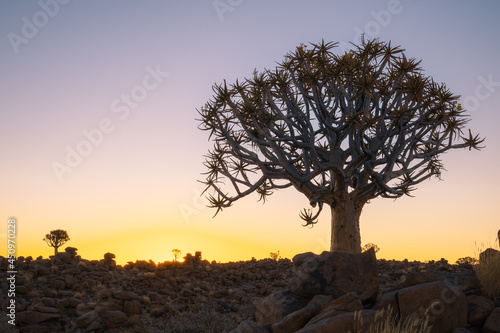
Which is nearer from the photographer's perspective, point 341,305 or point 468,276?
point 341,305

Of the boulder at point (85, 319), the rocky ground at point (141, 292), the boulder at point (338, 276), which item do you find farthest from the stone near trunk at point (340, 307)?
the boulder at point (85, 319)

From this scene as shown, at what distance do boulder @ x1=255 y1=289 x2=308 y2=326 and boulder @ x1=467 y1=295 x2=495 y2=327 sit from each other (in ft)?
9.59

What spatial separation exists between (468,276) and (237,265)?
10910 mm

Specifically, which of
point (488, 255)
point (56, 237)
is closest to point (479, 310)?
point (488, 255)

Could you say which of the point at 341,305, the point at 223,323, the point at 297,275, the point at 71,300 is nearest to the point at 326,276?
the point at 297,275

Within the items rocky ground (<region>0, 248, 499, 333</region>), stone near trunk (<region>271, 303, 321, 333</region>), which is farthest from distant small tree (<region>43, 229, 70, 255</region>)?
stone near trunk (<region>271, 303, 321, 333</region>)

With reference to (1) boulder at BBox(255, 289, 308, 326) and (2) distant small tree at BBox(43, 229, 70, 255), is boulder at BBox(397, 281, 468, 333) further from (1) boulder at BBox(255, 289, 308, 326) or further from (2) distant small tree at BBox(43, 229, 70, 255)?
(2) distant small tree at BBox(43, 229, 70, 255)

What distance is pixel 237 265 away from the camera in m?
18.4

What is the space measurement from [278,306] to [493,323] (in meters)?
3.66

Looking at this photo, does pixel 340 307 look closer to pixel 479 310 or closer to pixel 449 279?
pixel 479 310

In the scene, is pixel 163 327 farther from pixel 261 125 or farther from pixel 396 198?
pixel 396 198

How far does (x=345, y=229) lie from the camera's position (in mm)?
14266

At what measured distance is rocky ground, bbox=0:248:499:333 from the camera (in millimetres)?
11281

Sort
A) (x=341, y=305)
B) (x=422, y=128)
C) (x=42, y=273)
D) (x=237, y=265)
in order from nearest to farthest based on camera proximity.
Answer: (x=341, y=305), (x=42, y=273), (x=422, y=128), (x=237, y=265)
